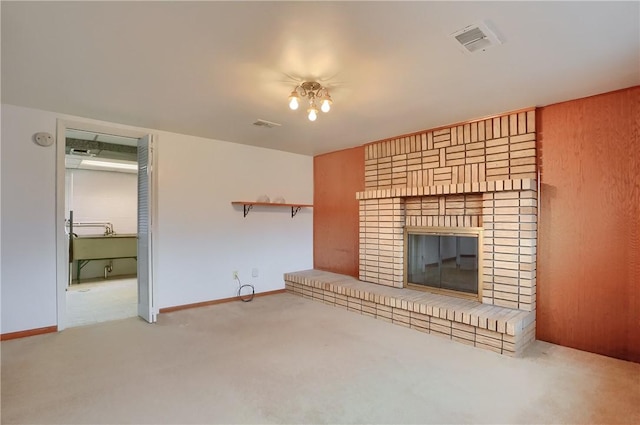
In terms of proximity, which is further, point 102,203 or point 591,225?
point 102,203

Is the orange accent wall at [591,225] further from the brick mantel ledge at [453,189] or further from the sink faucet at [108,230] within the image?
the sink faucet at [108,230]

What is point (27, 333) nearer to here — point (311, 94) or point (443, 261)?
point (311, 94)

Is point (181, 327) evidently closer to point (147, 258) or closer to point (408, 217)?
point (147, 258)

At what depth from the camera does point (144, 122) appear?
3.54m

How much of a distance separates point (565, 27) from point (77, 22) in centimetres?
265

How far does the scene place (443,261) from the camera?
3.71 metres

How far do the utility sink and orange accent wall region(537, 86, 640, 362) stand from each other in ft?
21.1

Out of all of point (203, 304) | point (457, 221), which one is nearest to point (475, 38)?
point (457, 221)

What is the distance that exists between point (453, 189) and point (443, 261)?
2.79ft

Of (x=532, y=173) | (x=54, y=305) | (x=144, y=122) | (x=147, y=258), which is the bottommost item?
(x=54, y=305)

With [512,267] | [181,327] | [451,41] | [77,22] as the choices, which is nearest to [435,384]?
[512,267]

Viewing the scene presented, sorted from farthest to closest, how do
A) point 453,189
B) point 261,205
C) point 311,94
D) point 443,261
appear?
1. point 261,205
2. point 443,261
3. point 453,189
4. point 311,94

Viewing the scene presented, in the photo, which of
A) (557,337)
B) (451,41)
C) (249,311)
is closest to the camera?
(451,41)

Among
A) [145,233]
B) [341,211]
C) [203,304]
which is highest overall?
[341,211]
